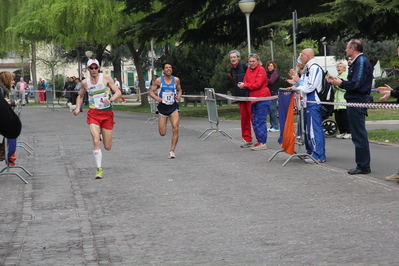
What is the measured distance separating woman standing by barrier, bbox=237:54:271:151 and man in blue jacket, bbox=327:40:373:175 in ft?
13.3

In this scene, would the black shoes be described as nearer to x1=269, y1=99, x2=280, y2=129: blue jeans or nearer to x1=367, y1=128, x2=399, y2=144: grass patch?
x1=367, y1=128, x2=399, y2=144: grass patch

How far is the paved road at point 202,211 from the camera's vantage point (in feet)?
20.7

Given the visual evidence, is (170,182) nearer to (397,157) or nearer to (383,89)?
(383,89)

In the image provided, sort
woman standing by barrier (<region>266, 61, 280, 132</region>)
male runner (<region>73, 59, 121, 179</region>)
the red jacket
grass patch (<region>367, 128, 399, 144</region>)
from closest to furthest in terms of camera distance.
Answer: male runner (<region>73, 59, 121, 179</region>), the red jacket, grass patch (<region>367, 128, 399, 144</region>), woman standing by barrier (<region>266, 61, 280, 132</region>)

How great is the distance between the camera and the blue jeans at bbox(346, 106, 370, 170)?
10773 millimetres

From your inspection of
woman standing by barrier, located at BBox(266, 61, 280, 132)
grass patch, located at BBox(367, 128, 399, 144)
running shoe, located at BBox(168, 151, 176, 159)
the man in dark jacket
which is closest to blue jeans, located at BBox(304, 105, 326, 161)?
running shoe, located at BBox(168, 151, 176, 159)

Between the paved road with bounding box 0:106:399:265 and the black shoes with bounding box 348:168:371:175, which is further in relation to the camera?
the black shoes with bounding box 348:168:371:175

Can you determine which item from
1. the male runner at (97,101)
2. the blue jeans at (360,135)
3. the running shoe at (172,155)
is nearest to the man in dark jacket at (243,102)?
the running shoe at (172,155)

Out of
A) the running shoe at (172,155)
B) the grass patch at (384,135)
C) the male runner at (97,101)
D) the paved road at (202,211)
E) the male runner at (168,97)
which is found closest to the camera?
the paved road at (202,211)

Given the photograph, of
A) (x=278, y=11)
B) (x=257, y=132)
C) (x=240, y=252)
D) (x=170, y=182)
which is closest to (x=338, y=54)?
(x=278, y=11)

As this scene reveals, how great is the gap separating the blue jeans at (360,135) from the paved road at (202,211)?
28 cm

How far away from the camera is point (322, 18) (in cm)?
2244

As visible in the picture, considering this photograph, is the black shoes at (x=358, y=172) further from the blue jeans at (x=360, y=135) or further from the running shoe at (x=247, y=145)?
the running shoe at (x=247, y=145)

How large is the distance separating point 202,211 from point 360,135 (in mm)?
3434
